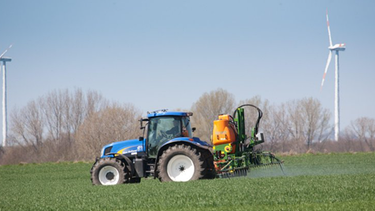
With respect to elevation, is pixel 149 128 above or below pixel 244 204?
above

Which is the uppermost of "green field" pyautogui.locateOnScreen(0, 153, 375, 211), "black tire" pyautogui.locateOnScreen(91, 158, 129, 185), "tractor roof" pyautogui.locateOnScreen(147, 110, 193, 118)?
"tractor roof" pyautogui.locateOnScreen(147, 110, 193, 118)

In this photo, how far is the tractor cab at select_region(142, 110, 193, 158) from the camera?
18.2m

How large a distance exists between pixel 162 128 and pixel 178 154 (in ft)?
4.21

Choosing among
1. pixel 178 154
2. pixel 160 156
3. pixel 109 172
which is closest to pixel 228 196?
pixel 178 154

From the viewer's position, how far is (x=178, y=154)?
17422 millimetres

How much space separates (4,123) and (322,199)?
208 feet

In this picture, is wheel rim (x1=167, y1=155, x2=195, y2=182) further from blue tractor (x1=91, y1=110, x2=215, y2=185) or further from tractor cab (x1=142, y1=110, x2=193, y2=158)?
tractor cab (x1=142, y1=110, x2=193, y2=158)

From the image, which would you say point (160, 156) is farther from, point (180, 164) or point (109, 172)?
point (109, 172)

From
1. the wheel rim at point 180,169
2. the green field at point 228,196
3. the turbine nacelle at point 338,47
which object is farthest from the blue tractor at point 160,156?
the turbine nacelle at point 338,47

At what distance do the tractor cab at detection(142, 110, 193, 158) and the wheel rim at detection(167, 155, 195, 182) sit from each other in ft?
3.03

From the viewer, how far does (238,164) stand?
18125 mm

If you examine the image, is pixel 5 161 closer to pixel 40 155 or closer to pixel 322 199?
pixel 40 155

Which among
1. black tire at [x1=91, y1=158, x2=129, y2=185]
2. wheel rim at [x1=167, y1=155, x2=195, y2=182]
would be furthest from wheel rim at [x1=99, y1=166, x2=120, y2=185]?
wheel rim at [x1=167, y1=155, x2=195, y2=182]

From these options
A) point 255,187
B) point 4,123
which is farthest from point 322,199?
point 4,123
